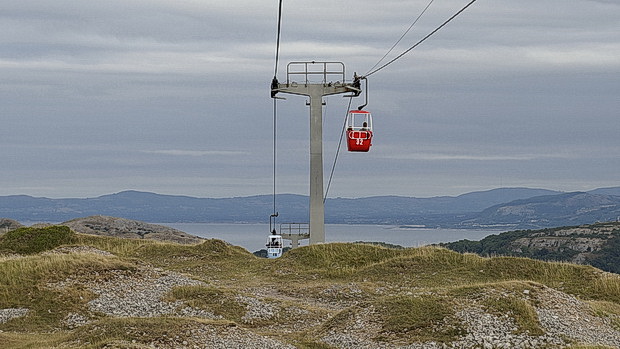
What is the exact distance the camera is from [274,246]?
4397 centimetres

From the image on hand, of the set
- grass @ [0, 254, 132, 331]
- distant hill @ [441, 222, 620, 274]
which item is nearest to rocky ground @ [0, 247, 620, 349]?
grass @ [0, 254, 132, 331]

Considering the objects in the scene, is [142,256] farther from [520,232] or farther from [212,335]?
[520,232]

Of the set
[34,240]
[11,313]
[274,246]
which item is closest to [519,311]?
[11,313]

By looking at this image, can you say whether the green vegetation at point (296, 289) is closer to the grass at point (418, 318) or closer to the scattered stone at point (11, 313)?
the grass at point (418, 318)

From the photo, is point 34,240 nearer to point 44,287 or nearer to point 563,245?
point 44,287

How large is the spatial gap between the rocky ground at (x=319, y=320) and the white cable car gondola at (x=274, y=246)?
14.6 meters

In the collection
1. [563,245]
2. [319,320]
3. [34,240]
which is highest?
[34,240]

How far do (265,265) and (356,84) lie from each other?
36.8ft

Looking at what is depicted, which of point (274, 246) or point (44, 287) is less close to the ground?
point (274, 246)

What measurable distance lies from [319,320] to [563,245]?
2989 inches

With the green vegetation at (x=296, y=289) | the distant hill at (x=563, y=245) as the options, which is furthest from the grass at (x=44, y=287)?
the distant hill at (x=563, y=245)

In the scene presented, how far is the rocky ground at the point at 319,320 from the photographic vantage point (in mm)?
20375

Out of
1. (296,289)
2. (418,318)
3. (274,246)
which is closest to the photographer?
(418,318)

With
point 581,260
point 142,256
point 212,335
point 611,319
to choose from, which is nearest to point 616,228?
point 581,260
